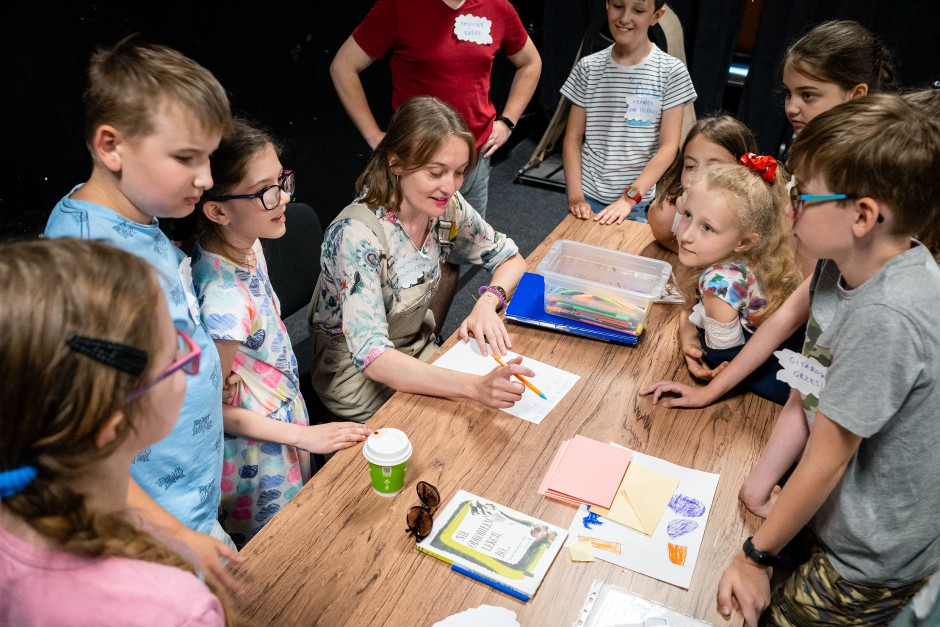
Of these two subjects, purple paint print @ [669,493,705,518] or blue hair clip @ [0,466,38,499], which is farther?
purple paint print @ [669,493,705,518]

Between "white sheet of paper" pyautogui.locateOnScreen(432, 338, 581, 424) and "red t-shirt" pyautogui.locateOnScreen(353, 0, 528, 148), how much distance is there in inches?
56.8

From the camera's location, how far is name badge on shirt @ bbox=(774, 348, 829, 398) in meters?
1.27

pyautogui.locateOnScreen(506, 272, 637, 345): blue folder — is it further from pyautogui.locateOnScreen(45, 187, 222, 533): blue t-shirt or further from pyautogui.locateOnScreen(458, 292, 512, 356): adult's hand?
pyautogui.locateOnScreen(45, 187, 222, 533): blue t-shirt

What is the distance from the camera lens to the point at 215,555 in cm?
120

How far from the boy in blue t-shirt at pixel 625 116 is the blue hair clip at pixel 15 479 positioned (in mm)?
2237

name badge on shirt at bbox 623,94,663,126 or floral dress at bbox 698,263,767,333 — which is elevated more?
name badge on shirt at bbox 623,94,663,126

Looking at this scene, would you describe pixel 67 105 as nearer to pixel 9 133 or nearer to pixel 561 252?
pixel 9 133

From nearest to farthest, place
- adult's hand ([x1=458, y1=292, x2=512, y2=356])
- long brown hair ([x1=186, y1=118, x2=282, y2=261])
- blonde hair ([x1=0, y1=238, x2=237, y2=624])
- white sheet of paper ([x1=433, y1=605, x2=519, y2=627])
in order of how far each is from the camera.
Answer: blonde hair ([x1=0, y1=238, x2=237, y2=624]) < white sheet of paper ([x1=433, y1=605, x2=519, y2=627]) < long brown hair ([x1=186, y1=118, x2=282, y2=261]) < adult's hand ([x1=458, y1=292, x2=512, y2=356])

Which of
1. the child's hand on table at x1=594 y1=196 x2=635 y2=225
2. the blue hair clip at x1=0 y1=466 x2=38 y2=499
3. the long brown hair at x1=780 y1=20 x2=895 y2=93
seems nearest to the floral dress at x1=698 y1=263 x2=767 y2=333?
the long brown hair at x1=780 y1=20 x2=895 y2=93

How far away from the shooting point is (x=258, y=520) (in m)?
1.72

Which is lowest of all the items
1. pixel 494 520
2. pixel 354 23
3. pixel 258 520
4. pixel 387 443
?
pixel 258 520

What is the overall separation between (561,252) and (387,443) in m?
1.12

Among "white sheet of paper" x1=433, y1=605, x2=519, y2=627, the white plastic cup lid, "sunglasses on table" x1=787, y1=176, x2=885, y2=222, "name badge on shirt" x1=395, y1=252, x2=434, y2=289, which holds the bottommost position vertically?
"white sheet of paper" x1=433, y1=605, x2=519, y2=627

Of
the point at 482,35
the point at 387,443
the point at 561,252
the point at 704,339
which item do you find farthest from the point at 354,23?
the point at 387,443
